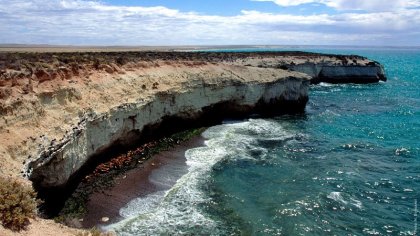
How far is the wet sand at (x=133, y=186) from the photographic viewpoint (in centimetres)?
1816

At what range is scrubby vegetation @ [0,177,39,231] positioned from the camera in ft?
36.1

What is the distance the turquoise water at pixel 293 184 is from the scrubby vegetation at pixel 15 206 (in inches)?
217

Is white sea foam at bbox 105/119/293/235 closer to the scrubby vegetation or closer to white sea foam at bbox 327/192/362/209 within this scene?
the scrubby vegetation

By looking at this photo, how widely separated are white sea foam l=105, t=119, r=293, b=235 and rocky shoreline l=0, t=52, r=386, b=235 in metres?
3.63

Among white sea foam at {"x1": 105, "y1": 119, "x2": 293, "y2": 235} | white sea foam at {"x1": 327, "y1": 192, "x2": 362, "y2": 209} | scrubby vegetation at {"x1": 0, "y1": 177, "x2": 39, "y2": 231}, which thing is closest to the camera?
scrubby vegetation at {"x1": 0, "y1": 177, "x2": 39, "y2": 231}

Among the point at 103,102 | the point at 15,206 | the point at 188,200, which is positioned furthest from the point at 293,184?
the point at 15,206

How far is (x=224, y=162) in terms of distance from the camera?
2592cm

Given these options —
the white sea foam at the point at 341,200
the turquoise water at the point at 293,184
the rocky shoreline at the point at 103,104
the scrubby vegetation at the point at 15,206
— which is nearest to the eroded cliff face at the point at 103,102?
the rocky shoreline at the point at 103,104

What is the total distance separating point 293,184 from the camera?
22.5m

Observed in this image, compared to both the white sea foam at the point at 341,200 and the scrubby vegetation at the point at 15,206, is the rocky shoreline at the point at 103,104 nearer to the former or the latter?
the scrubby vegetation at the point at 15,206

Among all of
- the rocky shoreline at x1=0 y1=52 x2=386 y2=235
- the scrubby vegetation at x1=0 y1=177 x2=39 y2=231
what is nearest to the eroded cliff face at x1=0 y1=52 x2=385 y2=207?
the rocky shoreline at x1=0 y1=52 x2=386 y2=235

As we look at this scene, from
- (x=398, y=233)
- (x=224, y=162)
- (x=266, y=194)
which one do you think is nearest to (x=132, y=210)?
(x=266, y=194)

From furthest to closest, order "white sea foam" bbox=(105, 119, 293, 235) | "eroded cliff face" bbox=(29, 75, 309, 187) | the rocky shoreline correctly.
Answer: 1. "eroded cliff face" bbox=(29, 75, 309, 187)
2. the rocky shoreline
3. "white sea foam" bbox=(105, 119, 293, 235)

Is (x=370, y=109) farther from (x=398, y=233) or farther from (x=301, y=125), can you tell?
(x=398, y=233)
